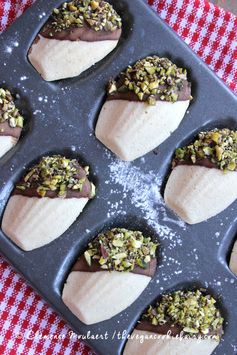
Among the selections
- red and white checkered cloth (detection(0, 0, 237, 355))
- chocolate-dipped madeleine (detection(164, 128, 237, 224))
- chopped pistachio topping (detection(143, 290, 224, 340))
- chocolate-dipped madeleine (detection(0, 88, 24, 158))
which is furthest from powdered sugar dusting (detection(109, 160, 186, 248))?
red and white checkered cloth (detection(0, 0, 237, 355))

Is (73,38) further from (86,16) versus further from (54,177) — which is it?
(54,177)

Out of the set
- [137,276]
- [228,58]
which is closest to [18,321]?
[137,276]

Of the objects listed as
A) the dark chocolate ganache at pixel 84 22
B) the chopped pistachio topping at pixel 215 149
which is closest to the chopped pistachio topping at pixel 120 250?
the chopped pistachio topping at pixel 215 149

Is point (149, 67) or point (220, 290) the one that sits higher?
point (149, 67)

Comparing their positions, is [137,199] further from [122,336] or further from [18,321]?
[18,321]

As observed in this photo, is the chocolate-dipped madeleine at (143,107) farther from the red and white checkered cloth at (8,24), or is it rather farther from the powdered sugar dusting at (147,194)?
the red and white checkered cloth at (8,24)
